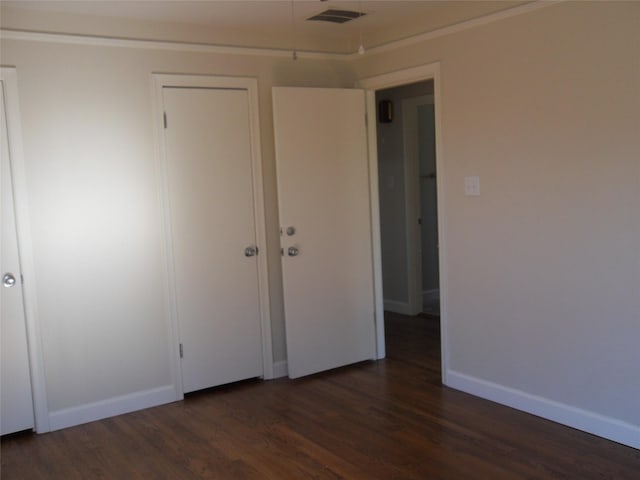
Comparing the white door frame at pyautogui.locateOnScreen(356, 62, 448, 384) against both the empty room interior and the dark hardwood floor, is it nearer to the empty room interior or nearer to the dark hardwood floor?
the empty room interior

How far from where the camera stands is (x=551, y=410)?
11.1ft

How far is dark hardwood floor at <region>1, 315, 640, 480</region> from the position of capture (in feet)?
9.64

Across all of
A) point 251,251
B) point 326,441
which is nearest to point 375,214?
point 251,251

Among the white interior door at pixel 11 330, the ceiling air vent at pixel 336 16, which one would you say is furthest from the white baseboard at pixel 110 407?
the ceiling air vent at pixel 336 16

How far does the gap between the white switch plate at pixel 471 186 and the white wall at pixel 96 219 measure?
177 centimetres

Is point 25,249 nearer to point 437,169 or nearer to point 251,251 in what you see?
point 251,251

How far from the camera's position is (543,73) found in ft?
10.7

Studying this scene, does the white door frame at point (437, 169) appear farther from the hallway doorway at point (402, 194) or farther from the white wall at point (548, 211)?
the hallway doorway at point (402, 194)

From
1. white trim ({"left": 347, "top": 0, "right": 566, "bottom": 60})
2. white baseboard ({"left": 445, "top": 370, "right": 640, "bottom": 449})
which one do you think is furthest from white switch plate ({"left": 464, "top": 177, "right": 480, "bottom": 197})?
white baseboard ({"left": 445, "top": 370, "right": 640, "bottom": 449})

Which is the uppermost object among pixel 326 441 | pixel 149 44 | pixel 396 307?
pixel 149 44

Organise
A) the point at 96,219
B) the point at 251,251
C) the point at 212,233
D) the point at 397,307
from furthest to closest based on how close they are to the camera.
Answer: the point at 397,307, the point at 251,251, the point at 212,233, the point at 96,219

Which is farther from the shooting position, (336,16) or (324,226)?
(324,226)

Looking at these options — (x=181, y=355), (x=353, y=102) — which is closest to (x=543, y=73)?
(x=353, y=102)

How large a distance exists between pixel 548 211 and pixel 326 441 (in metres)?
1.74
